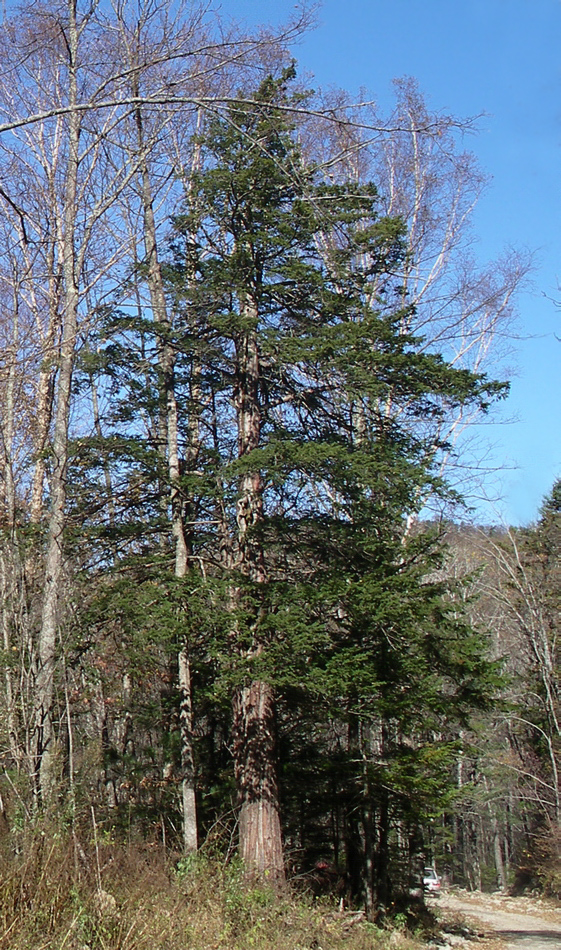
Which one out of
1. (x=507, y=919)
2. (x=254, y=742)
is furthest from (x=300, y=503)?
(x=507, y=919)

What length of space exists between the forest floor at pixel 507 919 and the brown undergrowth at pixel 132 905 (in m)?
7.31

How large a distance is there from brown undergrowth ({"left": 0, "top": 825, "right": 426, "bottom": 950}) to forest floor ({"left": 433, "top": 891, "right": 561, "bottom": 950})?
24.0ft

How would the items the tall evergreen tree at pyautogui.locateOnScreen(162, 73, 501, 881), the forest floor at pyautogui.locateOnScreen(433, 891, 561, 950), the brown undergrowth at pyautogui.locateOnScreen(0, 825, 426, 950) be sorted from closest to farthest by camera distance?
1. the brown undergrowth at pyautogui.locateOnScreen(0, 825, 426, 950)
2. the tall evergreen tree at pyautogui.locateOnScreen(162, 73, 501, 881)
3. the forest floor at pyautogui.locateOnScreen(433, 891, 561, 950)

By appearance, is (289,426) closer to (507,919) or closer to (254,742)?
(254,742)

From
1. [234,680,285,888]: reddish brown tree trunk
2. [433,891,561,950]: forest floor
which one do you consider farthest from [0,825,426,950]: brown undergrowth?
[433,891,561,950]: forest floor

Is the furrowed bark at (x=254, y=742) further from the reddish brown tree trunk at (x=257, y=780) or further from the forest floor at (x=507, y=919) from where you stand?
the forest floor at (x=507, y=919)

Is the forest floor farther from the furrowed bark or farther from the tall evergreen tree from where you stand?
the tall evergreen tree

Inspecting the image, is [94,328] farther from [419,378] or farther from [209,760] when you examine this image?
[209,760]

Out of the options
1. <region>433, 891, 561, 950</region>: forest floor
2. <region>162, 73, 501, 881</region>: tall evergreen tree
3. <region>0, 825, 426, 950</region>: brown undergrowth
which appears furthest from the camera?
<region>433, 891, 561, 950</region>: forest floor

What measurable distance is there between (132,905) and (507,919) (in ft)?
64.6

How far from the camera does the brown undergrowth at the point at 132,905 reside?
5.02m

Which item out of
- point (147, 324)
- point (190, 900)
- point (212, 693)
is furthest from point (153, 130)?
point (190, 900)

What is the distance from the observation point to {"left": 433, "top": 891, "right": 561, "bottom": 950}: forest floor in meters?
15.5

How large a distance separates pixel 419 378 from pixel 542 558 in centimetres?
1814
